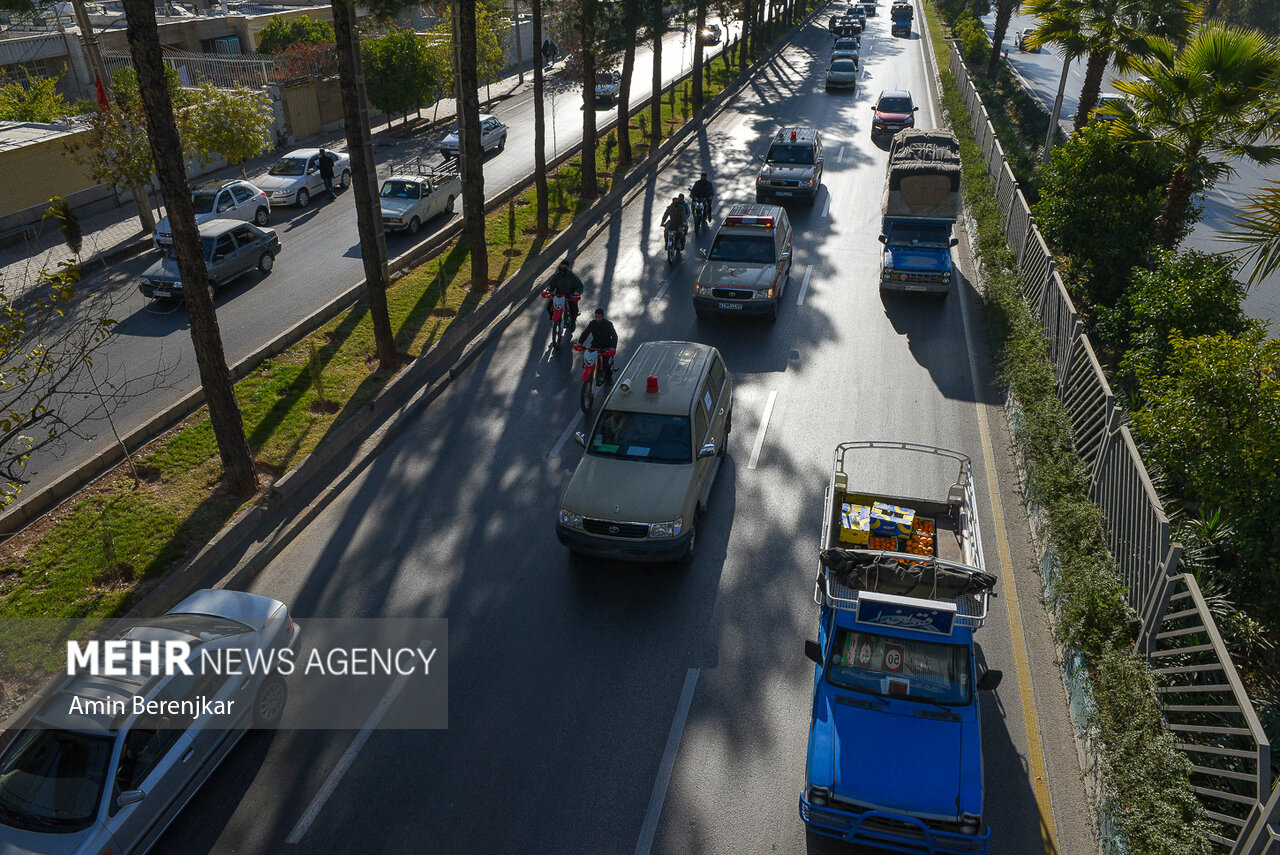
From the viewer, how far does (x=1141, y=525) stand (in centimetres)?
871

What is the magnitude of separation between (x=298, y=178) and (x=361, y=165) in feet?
49.7

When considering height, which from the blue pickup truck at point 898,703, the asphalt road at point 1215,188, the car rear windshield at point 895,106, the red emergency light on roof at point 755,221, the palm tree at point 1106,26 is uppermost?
the palm tree at point 1106,26

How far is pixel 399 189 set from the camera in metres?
24.9

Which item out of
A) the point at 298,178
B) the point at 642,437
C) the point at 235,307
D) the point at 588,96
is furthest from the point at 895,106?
the point at 642,437

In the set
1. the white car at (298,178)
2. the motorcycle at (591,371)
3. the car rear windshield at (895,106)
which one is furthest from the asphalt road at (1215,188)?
the white car at (298,178)

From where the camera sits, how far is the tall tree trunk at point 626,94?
25.2 m

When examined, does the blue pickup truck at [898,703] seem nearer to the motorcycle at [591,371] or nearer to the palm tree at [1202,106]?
the motorcycle at [591,371]

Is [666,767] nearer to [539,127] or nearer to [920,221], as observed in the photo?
[920,221]

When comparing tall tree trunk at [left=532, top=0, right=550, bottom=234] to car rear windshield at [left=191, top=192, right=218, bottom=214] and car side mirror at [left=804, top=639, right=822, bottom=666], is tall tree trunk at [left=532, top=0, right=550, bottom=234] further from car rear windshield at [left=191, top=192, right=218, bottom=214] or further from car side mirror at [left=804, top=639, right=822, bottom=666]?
→ car side mirror at [left=804, top=639, right=822, bottom=666]

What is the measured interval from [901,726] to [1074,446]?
6.21 meters

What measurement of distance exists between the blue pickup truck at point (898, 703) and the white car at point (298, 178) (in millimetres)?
24114

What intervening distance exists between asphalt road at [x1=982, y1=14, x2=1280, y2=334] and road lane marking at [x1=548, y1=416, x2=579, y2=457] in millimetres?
8903

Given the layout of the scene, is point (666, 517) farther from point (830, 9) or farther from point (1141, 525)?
point (830, 9)

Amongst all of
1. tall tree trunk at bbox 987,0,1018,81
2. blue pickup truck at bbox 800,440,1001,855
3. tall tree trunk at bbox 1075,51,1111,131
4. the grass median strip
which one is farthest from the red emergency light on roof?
tall tree trunk at bbox 987,0,1018,81
